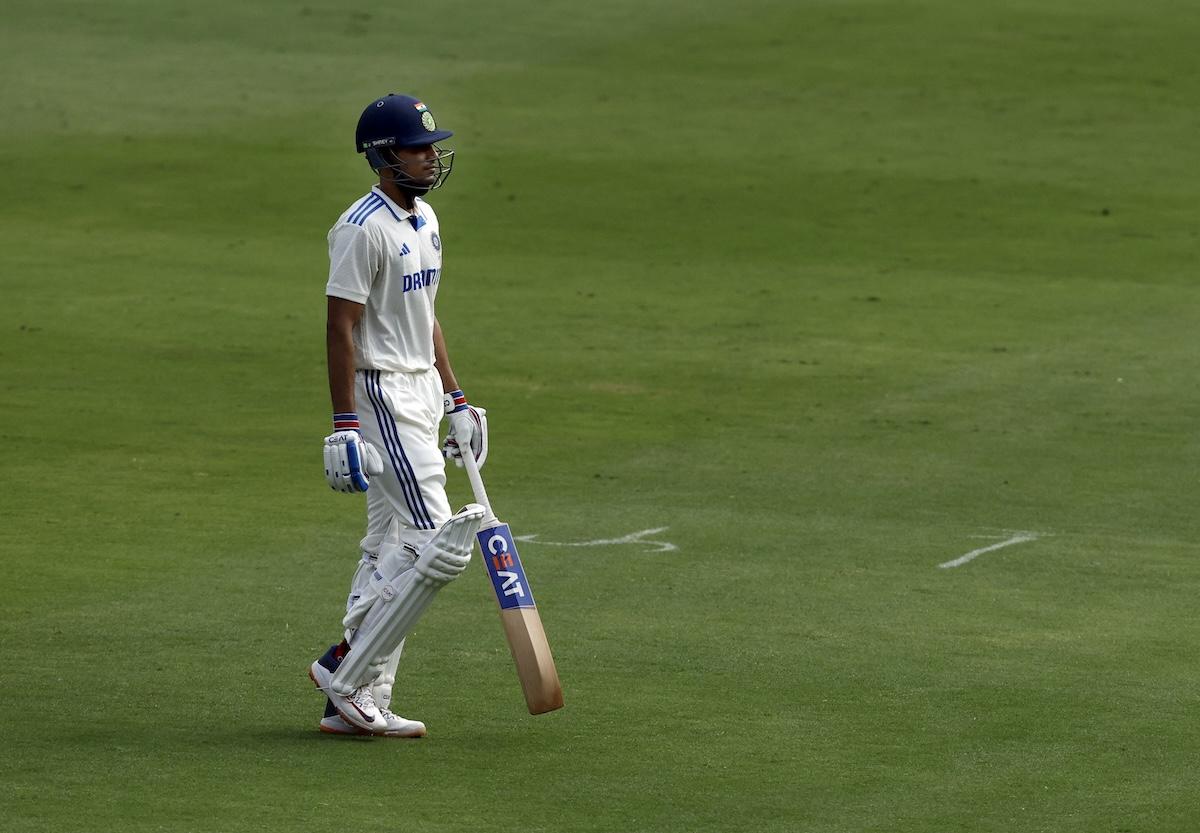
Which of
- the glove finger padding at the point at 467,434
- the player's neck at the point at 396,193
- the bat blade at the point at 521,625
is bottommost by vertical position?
the bat blade at the point at 521,625

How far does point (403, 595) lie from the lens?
7594 mm

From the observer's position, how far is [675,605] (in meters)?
9.93

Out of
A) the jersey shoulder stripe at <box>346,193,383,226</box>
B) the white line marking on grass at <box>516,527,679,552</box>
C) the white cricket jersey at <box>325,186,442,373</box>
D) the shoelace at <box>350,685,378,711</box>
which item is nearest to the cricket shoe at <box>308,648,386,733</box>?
the shoelace at <box>350,685,378,711</box>

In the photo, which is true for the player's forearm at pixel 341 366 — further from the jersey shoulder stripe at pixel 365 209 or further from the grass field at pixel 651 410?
the grass field at pixel 651 410

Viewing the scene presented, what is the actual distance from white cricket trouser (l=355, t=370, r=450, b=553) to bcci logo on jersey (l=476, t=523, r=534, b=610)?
0.59 ft

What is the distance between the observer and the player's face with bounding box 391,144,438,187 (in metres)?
7.83

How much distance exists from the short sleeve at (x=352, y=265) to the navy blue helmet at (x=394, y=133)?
282 millimetres

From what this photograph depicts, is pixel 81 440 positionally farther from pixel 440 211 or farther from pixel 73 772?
pixel 440 211

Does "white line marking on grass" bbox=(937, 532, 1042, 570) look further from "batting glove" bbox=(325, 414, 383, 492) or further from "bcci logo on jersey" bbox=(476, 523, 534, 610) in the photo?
"batting glove" bbox=(325, 414, 383, 492)

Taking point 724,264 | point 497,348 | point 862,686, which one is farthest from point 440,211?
point 862,686

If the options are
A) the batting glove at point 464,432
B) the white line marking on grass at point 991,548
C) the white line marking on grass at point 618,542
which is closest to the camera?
the batting glove at point 464,432

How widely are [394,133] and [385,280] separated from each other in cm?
54

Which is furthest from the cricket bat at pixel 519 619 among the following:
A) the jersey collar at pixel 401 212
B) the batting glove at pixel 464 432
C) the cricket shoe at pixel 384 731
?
the jersey collar at pixel 401 212

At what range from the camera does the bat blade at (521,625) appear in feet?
24.7
